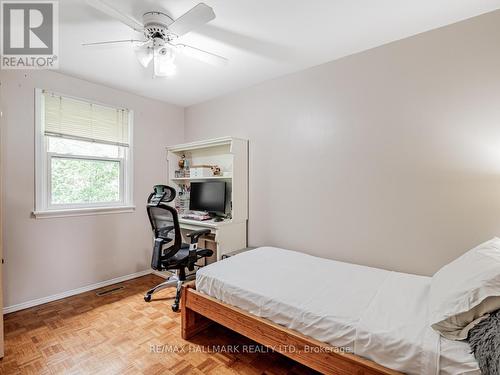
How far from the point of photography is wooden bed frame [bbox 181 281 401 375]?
121 cm

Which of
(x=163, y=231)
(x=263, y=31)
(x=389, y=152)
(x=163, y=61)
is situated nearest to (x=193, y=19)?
(x=163, y=61)

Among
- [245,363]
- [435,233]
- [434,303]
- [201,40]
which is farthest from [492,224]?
[201,40]

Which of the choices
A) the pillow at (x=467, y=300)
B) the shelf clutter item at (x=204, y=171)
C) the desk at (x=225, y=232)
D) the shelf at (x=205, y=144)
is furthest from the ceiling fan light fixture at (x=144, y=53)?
the pillow at (x=467, y=300)

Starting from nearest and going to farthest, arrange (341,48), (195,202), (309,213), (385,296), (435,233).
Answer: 1. (385,296)
2. (435,233)
3. (341,48)
4. (309,213)
5. (195,202)

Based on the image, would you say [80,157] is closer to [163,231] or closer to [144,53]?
[163,231]

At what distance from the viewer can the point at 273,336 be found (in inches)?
57.8

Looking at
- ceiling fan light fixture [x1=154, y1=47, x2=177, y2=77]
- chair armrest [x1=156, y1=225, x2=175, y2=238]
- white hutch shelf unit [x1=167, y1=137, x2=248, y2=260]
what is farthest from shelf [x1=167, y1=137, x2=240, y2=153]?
chair armrest [x1=156, y1=225, x2=175, y2=238]

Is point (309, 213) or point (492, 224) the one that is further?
point (309, 213)

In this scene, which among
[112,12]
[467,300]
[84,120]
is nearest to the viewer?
[467,300]

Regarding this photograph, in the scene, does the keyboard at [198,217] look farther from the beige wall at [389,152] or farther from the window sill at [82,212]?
the window sill at [82,212]

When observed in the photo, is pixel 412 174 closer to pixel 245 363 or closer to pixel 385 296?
pixel 385 296

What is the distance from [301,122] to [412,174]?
3.76ft

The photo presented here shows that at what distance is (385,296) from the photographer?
151 cm

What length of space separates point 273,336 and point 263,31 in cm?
216
